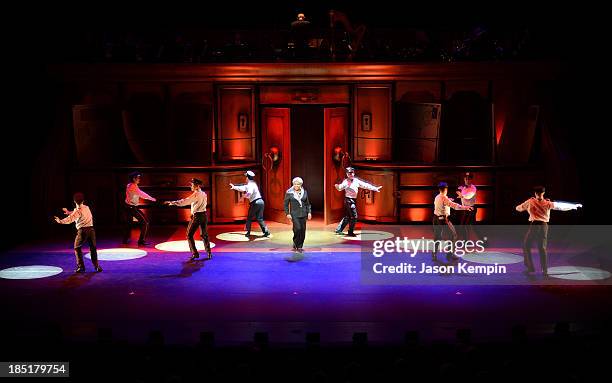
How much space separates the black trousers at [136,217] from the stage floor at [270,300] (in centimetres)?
78

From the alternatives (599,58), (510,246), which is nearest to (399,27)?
(599,58)

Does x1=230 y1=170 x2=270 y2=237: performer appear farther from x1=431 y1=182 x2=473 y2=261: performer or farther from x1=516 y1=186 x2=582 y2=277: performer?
x1=516 y1=186 x2=582 y2=277: performer

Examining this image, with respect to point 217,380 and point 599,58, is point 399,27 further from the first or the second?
Result: point 217,380

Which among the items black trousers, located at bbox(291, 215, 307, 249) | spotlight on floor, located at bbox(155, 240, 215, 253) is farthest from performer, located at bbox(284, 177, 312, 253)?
spotlight on floor, located at bbox(155, 240, 215, 253)

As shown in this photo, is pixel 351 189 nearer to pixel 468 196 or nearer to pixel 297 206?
pixel 297 206

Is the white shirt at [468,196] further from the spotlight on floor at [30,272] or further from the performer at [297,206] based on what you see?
the spotlight on floor at [30,272]

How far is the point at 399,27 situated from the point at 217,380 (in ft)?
39.6

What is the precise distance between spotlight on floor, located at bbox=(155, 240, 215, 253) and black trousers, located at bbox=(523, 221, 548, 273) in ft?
19.6

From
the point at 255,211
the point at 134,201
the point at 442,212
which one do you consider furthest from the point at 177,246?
the point at 442,212

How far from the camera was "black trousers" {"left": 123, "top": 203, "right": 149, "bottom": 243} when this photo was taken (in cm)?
1593

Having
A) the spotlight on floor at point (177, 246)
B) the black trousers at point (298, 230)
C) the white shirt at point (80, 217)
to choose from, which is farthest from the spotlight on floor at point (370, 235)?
the white shirt at point (80, 217)

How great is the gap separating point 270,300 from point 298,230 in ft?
10.4

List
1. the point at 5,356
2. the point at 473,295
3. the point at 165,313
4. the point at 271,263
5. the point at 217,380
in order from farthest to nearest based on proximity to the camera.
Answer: the point at 271,263 < the point at 473,295 < the point at 165,313 < the point at 5,356 < the point at 217,380

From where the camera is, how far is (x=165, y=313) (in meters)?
11.6
